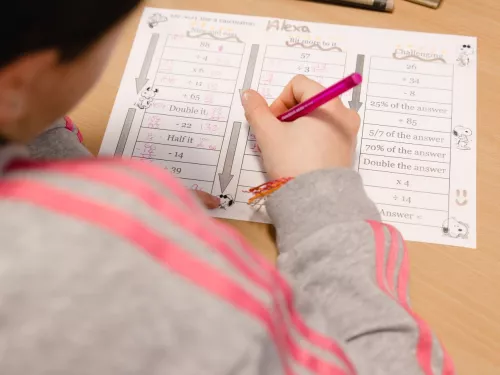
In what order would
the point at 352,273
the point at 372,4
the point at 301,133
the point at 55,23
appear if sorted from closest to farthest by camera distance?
the point at 55,23 < the point at 352,273 < the point at 301,133 < the point at 372,4

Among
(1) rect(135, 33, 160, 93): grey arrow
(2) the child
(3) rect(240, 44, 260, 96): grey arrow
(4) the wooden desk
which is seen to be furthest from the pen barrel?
(2) the child

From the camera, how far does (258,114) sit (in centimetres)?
63

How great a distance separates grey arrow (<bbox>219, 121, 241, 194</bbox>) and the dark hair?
297 millimetres

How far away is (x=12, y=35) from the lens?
0.30m

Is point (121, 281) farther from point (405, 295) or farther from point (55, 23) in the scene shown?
point (405, 295)

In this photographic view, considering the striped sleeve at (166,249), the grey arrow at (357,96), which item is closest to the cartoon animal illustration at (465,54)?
the grey arrow at (357,96)

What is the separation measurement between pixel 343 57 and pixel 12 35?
1.53 ft

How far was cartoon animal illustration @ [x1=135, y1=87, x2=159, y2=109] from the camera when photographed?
2.24ft

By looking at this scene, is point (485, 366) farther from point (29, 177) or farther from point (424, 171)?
point (29, 177)

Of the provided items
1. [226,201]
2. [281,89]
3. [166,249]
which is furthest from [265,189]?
[166,249]

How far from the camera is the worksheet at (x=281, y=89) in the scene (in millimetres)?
604

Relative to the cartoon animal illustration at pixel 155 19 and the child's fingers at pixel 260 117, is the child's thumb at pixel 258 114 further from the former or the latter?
the cartoon animal illustration at pixel 155 19

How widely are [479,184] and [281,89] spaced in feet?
0.78

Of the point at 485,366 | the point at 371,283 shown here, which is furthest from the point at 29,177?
the point at 485,366
